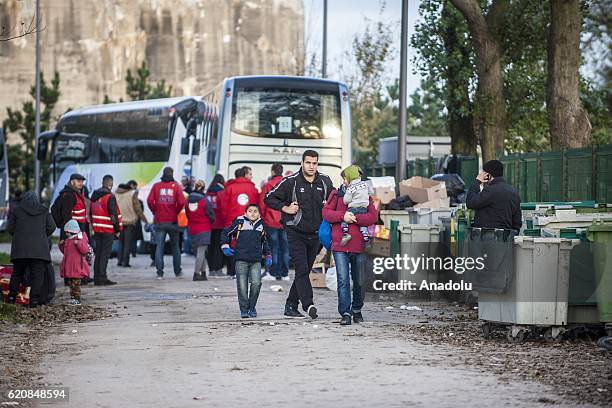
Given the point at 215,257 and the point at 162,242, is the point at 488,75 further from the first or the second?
the point at 162,242

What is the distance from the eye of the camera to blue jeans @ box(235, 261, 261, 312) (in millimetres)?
15922

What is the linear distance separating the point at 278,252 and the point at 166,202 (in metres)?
2.22

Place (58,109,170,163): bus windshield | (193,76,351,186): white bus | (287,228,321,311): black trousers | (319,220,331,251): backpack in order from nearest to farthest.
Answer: (319,220,331,251): backpack, (287,228,321,311): black trousers, (193,76,351,186): white bus, (58,109,170,163): bus windshield

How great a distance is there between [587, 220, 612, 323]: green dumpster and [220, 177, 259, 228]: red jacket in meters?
10.2

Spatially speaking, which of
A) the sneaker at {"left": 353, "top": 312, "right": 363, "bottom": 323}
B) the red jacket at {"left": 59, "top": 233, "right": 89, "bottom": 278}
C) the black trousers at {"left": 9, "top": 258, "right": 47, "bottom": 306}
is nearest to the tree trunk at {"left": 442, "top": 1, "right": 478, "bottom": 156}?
the red jacket at {"left": 59, "top": 233, "right": 89, "bottom": 278}

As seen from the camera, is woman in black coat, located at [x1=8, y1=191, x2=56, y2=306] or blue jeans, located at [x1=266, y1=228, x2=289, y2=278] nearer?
woman in black coat, located at [x1=8, y1=191, x2=56, y2=306]

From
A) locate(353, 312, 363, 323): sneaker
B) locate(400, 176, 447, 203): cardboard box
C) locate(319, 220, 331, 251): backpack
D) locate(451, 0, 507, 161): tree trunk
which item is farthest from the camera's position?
locate(451, 0, 507, 161): tree trunk

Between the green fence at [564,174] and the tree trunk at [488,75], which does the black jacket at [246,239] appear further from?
the tree trunk at [488,75]

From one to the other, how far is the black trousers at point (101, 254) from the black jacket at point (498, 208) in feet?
29.4

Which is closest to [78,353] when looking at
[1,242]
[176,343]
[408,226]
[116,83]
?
[176,343]

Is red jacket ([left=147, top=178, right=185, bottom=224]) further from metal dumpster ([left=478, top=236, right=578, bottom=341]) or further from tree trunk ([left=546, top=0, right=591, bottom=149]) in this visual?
metal dumpster ([left=478, top=236, right=578, bottom=341])

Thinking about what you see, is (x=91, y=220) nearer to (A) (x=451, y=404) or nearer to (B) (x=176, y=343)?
(B) (x=176, y=343)

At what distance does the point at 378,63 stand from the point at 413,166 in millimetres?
20730

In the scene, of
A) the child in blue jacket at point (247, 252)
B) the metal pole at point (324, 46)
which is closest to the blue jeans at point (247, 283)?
the child in blue jacket at point (247, 252)
